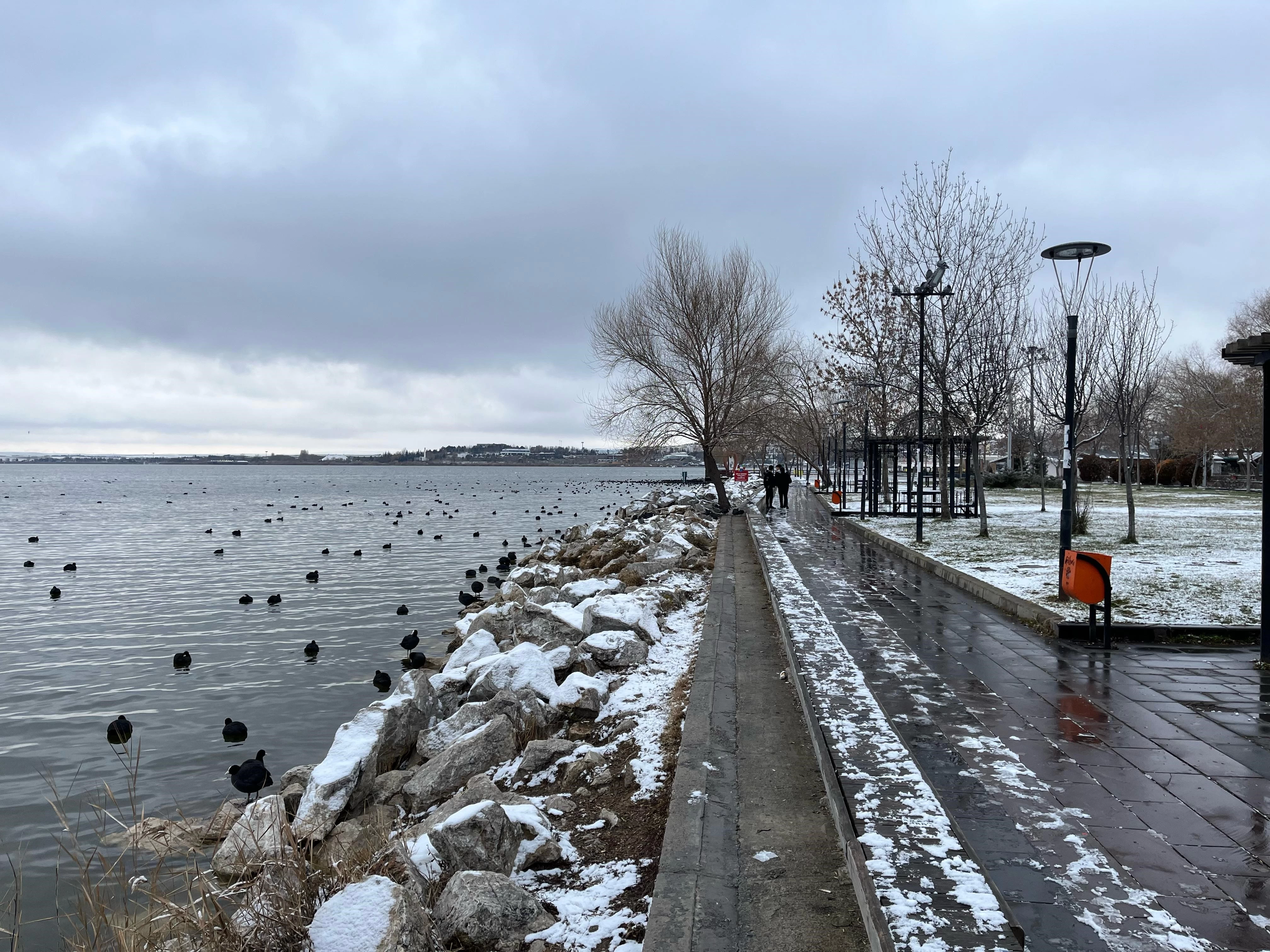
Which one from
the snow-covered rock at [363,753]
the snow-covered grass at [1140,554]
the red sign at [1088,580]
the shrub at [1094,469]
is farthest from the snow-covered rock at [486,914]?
the shrub at [1094,469]

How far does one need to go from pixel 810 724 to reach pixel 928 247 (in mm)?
16068

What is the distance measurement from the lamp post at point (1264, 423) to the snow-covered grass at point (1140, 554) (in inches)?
43.2

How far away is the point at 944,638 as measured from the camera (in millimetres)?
7395

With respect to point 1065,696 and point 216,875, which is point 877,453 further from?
point 216,875

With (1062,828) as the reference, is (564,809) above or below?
below

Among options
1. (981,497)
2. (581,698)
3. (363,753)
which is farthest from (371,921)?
(981,497)

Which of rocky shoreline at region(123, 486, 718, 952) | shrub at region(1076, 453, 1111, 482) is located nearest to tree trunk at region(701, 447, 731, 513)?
rocky shoreline at region(123, 486, 718, 952)

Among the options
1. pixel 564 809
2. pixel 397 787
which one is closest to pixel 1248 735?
pixel 564 809

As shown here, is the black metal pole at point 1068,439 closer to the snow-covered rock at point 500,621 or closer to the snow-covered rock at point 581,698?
the snow-covered rock at point 581,698

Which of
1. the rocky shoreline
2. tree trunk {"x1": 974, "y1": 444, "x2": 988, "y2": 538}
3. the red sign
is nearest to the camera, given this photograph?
the rocky shoreline

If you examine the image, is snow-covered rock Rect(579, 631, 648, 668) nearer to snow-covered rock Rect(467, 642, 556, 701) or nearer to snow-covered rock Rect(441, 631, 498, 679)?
snow-covered rock Rect(467, 642, 556, 701)

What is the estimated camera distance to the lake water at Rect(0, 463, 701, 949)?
23.4 ft

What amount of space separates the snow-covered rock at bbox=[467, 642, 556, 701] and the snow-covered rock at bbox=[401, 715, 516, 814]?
856 millimetres

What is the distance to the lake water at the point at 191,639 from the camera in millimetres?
7141
